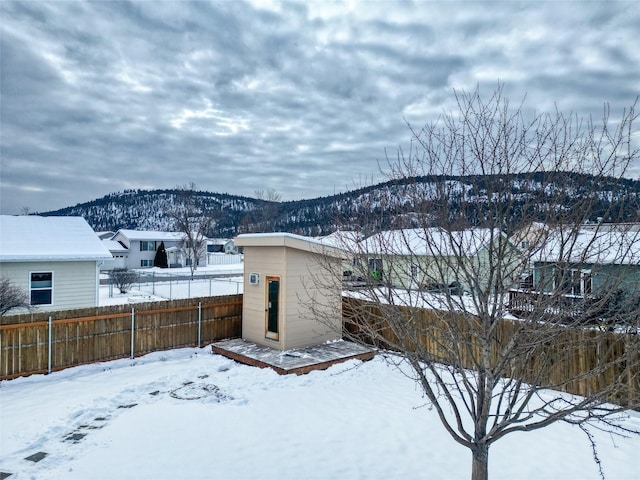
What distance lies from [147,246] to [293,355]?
112 feet

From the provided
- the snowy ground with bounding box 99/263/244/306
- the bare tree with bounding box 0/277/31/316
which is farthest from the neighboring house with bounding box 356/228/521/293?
the snowy ground with bounding box 99/263/244/306

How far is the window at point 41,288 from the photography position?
12.3 meters

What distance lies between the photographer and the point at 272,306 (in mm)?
9969

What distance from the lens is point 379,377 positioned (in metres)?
8.14

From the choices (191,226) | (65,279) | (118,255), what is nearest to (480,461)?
(65,279)

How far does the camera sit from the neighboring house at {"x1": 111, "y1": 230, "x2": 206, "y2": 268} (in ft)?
123

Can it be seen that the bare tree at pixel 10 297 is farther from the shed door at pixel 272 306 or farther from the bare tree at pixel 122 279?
A: the bare tree at pixel 122 279

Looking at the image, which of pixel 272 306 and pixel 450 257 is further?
pixel 272 306

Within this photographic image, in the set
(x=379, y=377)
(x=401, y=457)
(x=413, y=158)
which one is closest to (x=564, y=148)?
(x=413, y=158)

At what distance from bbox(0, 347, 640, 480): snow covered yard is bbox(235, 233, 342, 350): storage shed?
5.82 ft

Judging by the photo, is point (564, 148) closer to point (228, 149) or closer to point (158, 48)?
point (158, 48)

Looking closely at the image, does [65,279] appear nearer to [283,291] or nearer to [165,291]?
[283,291]

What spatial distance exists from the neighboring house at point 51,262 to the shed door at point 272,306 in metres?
6.65

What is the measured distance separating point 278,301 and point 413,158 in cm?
698
